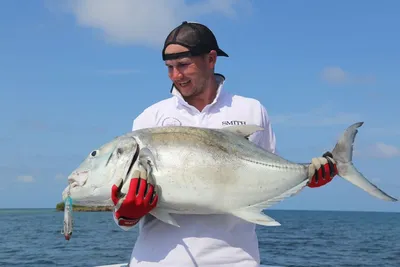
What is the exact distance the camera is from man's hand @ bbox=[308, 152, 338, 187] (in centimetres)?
363

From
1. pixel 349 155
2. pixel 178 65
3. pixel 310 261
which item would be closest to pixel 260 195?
pixel 349 155

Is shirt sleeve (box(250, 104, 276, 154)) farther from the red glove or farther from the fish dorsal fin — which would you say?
the red glove

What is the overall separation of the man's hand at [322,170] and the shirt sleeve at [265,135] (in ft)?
1.70

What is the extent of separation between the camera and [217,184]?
343 centimetres

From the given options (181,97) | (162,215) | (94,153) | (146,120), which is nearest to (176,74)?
(181,97)

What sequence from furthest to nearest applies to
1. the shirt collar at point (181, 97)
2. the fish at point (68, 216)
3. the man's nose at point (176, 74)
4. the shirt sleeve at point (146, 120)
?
the shirt sleeve at point (146, 120)
the shirt collar at point (181, 97)
the man's nose at point (176, 74)
the fish at point (68, 216)

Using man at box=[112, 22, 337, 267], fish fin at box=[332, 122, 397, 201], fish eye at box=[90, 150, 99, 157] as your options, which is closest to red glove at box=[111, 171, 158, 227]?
man at box=[112, 22, 337, 267]

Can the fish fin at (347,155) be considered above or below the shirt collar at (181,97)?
below

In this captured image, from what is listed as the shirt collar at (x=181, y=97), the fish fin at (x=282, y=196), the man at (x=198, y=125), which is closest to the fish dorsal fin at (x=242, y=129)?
the man at (x=198, y=125)

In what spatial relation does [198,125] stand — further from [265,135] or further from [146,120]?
[265,135]

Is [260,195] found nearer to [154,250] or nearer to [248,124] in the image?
Result: [248,124]

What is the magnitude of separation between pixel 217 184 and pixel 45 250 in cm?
2859

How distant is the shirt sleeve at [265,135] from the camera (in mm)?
4062

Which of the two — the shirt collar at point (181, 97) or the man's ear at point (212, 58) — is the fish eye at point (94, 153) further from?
the man's ear at point (212, 58)
